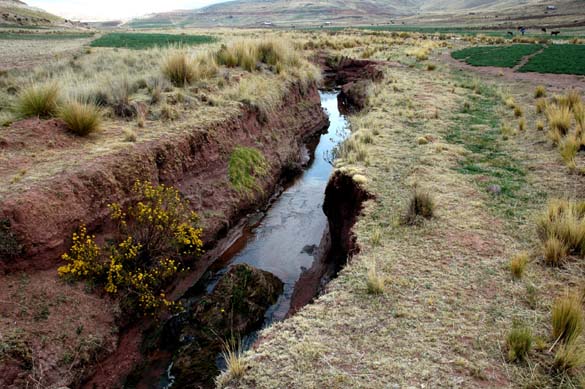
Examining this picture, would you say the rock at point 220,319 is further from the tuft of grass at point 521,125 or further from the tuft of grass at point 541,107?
the tuft of grass at point 541,107

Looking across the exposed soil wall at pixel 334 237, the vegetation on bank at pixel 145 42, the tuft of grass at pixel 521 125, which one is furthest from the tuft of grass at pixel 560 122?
the vegetation on bank at pixel 145 42

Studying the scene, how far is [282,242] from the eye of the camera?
10281 millimetres

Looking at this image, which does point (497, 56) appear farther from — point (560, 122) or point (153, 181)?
point (153, 181)

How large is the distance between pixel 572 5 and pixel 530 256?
12366 centimetres

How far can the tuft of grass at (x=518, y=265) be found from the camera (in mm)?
5371

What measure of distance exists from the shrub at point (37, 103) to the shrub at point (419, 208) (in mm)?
8896

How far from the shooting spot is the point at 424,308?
4.94m

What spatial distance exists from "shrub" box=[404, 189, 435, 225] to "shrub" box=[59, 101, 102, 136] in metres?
7.70

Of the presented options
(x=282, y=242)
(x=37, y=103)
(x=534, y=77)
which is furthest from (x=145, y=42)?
(x=282, y=242)

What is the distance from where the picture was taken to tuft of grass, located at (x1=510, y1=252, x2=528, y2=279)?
537 centimetres

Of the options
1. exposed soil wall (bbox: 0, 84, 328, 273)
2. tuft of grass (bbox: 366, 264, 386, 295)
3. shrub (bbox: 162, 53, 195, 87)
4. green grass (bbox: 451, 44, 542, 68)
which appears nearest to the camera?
tuft of grass (bbox: 366, 264, 386, 295)

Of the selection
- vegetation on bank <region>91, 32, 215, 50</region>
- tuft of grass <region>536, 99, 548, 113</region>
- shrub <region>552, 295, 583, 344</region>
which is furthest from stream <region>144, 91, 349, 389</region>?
vegetation on bank <region>91, 32, 215, 50</region>

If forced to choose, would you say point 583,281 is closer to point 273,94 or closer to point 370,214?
point 370,214

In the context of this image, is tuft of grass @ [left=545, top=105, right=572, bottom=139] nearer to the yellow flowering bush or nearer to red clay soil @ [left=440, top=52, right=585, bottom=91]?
red clay soil @ [left=440, top=52, right=585, bottom=91]
